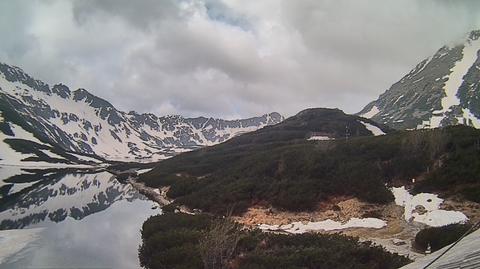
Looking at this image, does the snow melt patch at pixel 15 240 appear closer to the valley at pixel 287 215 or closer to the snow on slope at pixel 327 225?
the valley at pixel 287 215

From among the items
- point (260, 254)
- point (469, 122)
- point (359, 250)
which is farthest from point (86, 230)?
point (469, 122)

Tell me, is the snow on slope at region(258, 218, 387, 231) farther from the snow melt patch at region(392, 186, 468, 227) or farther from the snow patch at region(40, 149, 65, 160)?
the snow patch at region(40, 149, 65, 160)

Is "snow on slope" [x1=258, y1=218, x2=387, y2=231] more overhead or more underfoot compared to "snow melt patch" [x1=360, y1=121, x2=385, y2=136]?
more underfoot

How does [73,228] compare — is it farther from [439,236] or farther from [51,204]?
[439,236]

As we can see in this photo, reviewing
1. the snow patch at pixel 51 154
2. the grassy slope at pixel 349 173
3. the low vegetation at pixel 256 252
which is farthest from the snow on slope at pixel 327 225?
the snow patch at pixel 51 154

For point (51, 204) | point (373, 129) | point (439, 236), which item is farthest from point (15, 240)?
point (373, 129)

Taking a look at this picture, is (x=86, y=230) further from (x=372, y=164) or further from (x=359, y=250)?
(x=372, y=164)

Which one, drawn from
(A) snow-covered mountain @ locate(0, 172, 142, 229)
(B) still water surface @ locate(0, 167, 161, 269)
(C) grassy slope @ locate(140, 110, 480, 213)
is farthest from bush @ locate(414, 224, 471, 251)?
(A) snow-covered mountain @ locate(0, 172, 142, 229)
